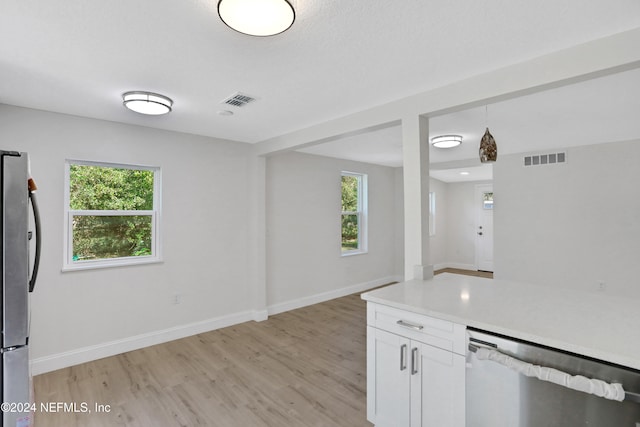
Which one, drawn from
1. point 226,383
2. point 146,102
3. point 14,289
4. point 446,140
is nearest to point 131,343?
point 226,383

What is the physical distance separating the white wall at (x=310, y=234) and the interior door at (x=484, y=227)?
3239mm

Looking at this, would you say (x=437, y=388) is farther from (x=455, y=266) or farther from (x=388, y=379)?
(x=455, y=266)

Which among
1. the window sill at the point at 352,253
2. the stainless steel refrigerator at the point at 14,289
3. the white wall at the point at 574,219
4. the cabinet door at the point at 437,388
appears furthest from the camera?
the window sill at the point at 352,253

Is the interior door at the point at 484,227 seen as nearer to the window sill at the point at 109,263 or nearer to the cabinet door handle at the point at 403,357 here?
the cabinet door handle at the point at 403,357

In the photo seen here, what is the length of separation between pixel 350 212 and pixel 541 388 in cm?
458

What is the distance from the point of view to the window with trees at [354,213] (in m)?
5.83

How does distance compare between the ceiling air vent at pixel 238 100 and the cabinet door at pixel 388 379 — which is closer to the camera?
the cabinet door at pixel 388 379

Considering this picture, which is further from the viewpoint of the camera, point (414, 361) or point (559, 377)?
point (414, 361)

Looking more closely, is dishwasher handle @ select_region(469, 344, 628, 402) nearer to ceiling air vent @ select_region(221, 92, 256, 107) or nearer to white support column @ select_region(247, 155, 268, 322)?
ceiling air vent @ select_region(221, 92, 256, 107)

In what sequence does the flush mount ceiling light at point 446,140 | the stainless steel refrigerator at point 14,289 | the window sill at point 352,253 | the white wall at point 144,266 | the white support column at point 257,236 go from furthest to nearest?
the window sill at point 352,253
the white support column at point 257,236
the flush mount ceiling light at point 446,140
the white wall at point 144,266
the stainless steel refrigerator at point 14,289

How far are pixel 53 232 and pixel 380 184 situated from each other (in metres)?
5.07

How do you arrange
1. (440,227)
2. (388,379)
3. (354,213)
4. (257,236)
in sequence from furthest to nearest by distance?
(440,227) → (354,213) → (257,236) → (388,379)

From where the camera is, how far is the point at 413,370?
1.81 m

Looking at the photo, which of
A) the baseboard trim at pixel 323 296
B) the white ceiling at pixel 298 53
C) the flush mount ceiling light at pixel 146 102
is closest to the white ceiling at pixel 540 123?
the white ceiling at pixel 298 53
